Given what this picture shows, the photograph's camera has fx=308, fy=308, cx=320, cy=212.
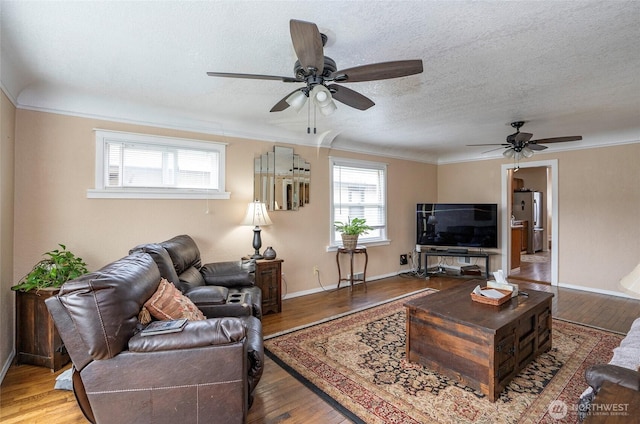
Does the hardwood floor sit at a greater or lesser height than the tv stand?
lesser

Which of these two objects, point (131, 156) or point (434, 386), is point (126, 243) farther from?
point (434, 386)

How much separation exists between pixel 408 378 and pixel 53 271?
2.97 metres

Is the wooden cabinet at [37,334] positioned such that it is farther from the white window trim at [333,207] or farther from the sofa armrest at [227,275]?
the white window trim at [333,207]

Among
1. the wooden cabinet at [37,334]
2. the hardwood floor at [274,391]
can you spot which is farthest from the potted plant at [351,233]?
the wooden cabinet at [37,334]

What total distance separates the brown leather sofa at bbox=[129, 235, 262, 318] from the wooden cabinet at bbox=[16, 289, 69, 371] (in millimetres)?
905

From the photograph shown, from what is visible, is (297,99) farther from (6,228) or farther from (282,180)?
(6,228)

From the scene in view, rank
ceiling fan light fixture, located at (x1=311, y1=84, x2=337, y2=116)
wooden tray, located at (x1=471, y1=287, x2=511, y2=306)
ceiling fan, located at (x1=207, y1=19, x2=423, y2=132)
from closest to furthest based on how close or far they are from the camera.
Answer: ceiling fan, located at (x1=207, y1=19, x2=423, y2=132) → ceiling fan light fixture, located at (x1=311, y1=84, x2=337, y2=116) → wooden tray, located at (x1=471, y1=287, x2=511, y2=306)

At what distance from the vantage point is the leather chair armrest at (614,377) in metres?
1.28

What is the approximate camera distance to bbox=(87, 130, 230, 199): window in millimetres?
3143

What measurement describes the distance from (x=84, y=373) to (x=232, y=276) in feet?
5.71

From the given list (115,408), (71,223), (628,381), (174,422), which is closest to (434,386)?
(628,381)

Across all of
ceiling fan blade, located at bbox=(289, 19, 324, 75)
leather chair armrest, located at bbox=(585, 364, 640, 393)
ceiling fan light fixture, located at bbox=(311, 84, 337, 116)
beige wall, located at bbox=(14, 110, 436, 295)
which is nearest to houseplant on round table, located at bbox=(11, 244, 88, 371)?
beige wall, located at bbox=(14, 110, 436, 295)

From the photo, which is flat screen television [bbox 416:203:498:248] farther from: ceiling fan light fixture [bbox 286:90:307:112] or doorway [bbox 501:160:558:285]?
ceiling fan light fixture [bbox 286:90:307:112]

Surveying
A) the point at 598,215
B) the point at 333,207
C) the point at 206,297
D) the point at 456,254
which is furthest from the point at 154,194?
the point at 598,215
